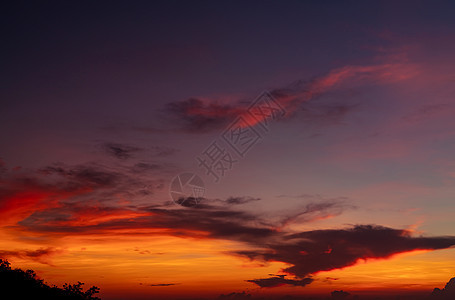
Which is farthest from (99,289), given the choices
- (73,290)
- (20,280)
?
(20,280)

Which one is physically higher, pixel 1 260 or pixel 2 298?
pixel 1 260

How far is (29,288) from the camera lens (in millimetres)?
64125

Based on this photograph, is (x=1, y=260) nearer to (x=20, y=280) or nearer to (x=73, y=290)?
(x=20, y=280)

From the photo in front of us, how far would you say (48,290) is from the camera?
6575cm

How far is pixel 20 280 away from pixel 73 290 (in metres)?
6.42

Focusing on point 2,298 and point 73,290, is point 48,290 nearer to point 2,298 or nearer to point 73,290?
point 73,290

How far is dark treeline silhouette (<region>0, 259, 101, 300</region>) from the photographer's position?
62.2 m

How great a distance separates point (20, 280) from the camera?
64688 millimetres

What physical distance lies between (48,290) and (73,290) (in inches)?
123

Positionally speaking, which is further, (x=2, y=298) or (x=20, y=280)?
(x=20, y=280)

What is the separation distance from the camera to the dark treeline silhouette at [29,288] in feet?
204

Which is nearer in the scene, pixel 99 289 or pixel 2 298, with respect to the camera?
pixel 2 298

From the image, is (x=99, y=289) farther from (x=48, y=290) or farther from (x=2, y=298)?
(x=2, y=298)

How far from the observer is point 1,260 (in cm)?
6488
